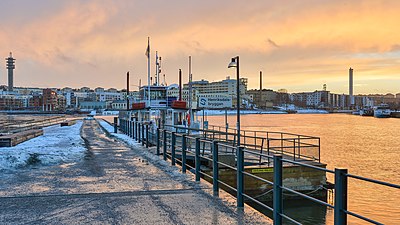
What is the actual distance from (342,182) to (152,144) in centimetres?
1701

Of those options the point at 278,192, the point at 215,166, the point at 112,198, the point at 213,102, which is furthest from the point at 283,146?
the point at 278,192

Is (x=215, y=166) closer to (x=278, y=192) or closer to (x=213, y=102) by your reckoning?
(x=278, y=192)

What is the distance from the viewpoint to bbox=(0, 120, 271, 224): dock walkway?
6273mm

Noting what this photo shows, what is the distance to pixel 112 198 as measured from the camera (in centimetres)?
777

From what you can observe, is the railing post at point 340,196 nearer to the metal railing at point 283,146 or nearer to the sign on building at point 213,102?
the metal railing at point 283,146

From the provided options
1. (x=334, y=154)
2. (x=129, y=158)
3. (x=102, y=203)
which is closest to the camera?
(x=102, y=203)

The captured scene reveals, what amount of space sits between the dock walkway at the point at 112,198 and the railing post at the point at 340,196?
191 centimetres

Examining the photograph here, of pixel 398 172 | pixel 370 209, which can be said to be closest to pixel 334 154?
pixel 398 172

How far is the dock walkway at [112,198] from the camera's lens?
20.6ft

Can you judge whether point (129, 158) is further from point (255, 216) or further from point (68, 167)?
point (255, 216)

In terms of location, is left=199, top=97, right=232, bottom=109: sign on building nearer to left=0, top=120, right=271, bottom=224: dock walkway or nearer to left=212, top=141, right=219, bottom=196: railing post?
left=0, top=120, right=271, bottom=224: dock walkway

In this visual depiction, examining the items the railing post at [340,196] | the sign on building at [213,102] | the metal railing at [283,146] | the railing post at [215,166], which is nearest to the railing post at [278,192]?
the railing post at [340,196]

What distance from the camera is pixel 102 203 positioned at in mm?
7301

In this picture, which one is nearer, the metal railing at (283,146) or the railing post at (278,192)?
the railing post at (278,192)
